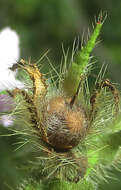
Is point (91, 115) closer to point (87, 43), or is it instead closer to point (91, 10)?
point (87, 43)

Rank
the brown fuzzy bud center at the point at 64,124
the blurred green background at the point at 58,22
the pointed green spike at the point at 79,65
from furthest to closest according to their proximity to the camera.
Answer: the blurred green background at the point at 58,22 → the brown fuzzy bud center at the point at 64,124 → the pointed green spike at the point at 79,65

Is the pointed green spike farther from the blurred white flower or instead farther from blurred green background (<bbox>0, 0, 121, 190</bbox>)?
blurred green background (<bbox>0, 0, 121, 190</bbox>)

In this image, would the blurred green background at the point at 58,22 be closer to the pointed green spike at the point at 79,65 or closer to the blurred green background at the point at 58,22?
the blurred green background at the point at 58,22

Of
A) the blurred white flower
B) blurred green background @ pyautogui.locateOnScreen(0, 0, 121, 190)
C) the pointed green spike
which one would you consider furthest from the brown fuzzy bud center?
blurred green background @ pyautogui.locateOnScreen(0, 0, 121, 190)

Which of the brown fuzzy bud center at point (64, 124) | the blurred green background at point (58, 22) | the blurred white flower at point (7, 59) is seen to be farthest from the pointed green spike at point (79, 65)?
the blurred green background at point (58, 22)

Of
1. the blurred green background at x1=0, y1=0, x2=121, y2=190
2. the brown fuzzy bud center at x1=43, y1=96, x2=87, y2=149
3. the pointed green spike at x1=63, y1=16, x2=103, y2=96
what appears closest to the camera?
the pointed green spike at x1=63, y1=16, x2=103, y2=96

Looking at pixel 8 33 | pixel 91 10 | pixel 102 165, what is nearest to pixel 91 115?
pixel 102 165

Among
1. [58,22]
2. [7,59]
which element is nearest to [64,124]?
[7,59]
